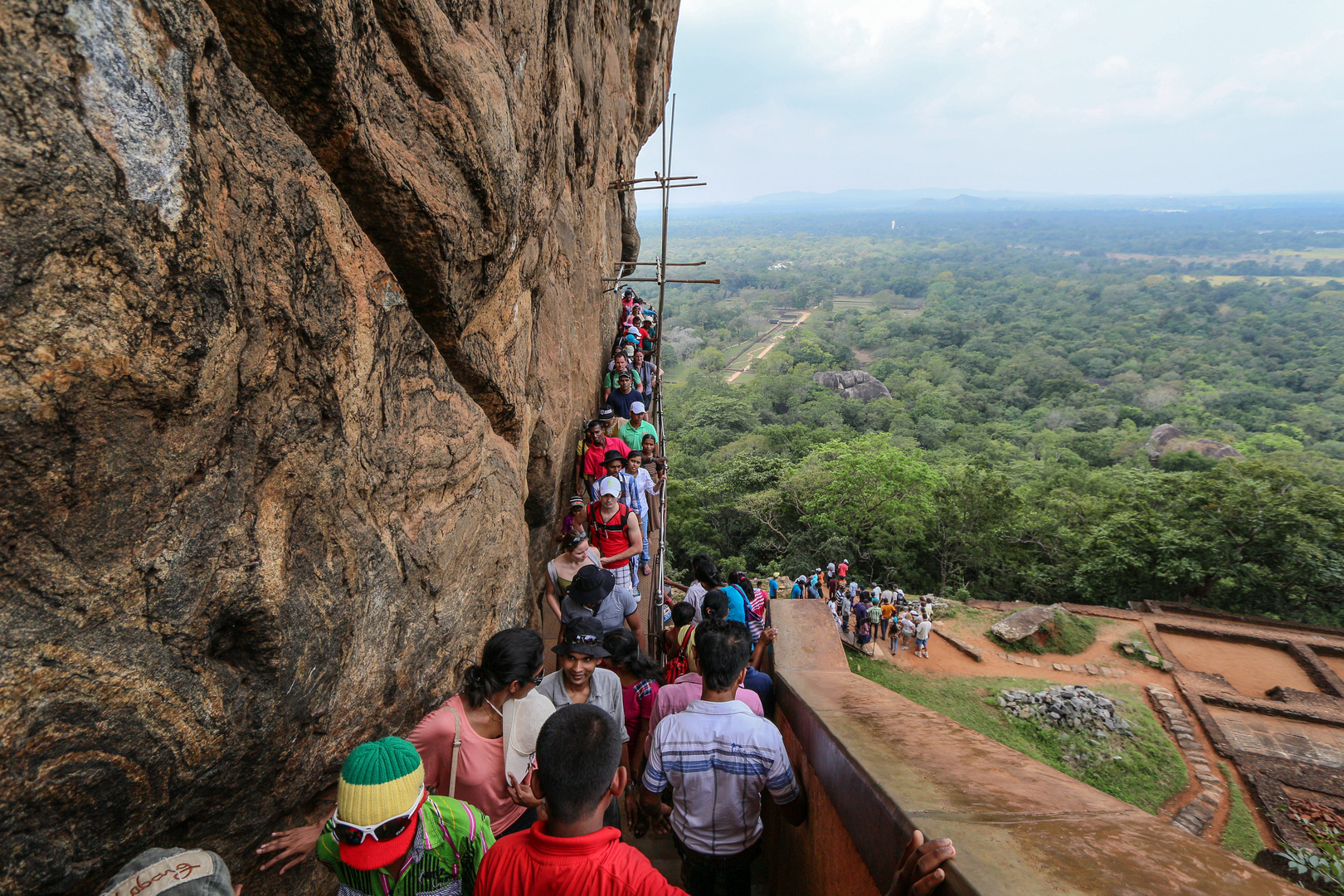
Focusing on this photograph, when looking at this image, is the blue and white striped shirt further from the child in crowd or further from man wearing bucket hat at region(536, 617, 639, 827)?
the child in crowd

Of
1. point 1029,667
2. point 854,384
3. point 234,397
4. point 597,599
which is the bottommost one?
point 854,384

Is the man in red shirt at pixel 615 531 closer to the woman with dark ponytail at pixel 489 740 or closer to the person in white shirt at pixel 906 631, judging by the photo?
the woman with dark ponytail at pixel 489 740

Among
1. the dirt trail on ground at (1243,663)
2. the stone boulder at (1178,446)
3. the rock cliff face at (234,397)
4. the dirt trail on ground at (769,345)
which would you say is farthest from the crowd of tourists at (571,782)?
the dirt trail on ground at (769,345)

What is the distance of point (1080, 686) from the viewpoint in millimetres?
14062

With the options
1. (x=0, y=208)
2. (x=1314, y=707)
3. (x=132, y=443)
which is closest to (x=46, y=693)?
(x=132, y=443)

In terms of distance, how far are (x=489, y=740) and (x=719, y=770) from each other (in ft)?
3.15

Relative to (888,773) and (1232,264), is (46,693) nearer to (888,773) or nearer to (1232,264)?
(888,773)

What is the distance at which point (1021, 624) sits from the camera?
16.5m

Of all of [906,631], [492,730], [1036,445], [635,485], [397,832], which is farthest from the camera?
[1036,445]

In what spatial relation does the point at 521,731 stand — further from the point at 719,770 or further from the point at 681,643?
the point at 681,643

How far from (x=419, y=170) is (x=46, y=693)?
268cm

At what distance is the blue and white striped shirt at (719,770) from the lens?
107 inches

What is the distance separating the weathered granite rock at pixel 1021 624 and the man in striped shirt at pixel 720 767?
51.6 ft

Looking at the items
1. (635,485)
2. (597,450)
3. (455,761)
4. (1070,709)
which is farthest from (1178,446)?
(455,761)
